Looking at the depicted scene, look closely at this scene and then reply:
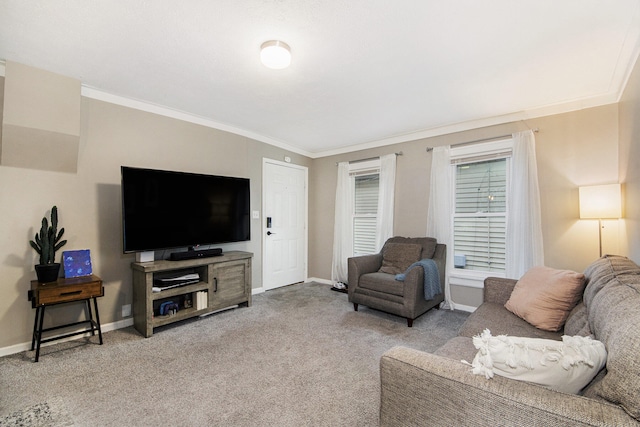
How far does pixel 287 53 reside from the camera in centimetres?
212

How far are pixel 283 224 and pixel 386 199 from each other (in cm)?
175

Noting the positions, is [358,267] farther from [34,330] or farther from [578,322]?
[34,330]

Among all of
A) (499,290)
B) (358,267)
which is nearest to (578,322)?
(499,290)

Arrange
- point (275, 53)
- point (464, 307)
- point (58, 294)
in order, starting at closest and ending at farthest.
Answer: point (275, 53) < point (58, 294) < point (464, 307)

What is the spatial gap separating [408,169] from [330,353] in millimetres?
2796

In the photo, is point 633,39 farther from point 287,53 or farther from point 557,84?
point 287,53

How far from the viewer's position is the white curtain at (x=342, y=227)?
480 centimetres

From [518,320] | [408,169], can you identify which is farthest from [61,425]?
[408,169]

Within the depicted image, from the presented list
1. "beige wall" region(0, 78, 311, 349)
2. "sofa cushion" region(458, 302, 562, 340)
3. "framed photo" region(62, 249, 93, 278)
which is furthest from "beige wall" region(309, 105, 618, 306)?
"framed photo" region(62, 249, 93, 278)

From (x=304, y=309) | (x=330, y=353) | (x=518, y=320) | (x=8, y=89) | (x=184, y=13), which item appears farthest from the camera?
(x=304, y=309)

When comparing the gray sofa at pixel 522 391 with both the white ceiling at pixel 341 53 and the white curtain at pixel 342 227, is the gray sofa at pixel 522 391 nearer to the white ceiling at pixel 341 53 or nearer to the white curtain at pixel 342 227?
the white ceiling at pixel 341 53

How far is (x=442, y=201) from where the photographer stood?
12.5 feet

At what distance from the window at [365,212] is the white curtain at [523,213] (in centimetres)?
187

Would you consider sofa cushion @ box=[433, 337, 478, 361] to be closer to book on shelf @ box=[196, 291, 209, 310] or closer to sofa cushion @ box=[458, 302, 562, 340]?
sofa cushion @ box=[458, 302, 562, 340]
